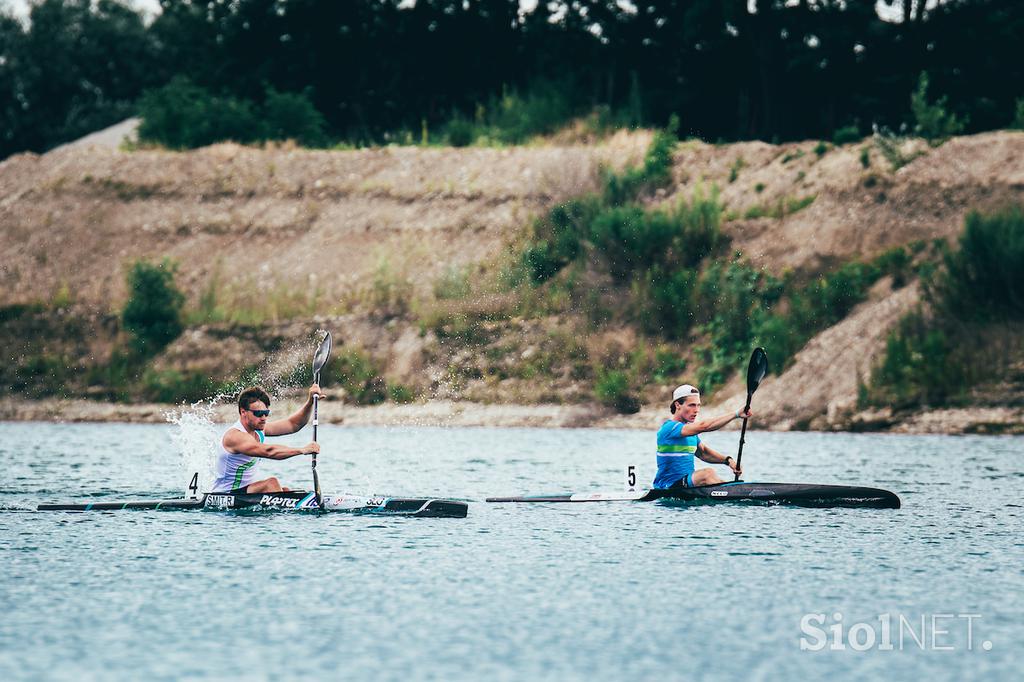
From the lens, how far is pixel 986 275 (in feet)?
140

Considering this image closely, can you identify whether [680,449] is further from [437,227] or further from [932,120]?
[437,227]

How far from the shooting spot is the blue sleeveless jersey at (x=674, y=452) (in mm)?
21828

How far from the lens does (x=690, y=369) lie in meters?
47.2

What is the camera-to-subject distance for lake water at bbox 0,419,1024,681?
11898mm

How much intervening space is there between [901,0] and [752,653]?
47.6 meters

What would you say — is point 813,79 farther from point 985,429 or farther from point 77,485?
point 77,485

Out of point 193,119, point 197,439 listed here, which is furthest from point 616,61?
point 197,439

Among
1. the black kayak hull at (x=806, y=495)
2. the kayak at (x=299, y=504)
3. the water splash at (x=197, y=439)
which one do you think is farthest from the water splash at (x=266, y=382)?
the black kayak hull at (x=806, y=495)

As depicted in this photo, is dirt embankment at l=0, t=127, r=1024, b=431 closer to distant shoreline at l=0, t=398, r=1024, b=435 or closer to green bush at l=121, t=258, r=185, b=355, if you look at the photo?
distant shoreline at l=0, t=398, r=1024, b=435

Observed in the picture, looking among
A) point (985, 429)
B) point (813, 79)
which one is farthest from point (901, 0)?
point (985, 429)

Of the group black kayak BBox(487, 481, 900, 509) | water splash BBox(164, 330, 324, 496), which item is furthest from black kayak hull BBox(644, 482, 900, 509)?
water splash BBox(164, 330, 324, 496)

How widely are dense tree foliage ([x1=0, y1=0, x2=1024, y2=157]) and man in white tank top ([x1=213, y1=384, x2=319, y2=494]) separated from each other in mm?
35339

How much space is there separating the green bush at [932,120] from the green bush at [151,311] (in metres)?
26.2

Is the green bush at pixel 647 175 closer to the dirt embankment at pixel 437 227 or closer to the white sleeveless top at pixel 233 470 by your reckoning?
the dirt embankment at pixel 437 227
